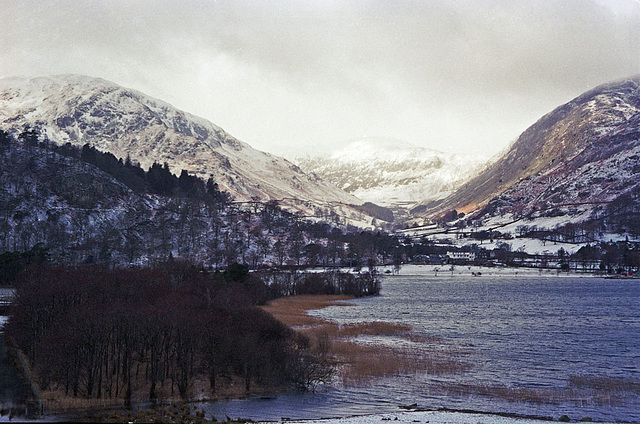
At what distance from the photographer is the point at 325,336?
70500 mm

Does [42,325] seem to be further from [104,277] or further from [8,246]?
[8,246]

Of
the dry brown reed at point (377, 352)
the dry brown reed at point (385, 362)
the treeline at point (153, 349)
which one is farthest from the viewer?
the dry brown reed at point (377, 352)

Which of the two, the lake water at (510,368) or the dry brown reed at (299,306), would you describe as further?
the dry brown reed at (299,306)

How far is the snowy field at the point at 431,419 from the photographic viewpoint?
38.9 meters

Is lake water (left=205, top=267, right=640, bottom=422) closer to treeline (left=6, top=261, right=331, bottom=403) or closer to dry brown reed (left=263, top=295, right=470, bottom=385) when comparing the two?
dry brown reed (left=263, top=295, right=470, bottom=385)

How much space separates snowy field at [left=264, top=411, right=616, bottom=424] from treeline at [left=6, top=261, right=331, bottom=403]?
11407 mm

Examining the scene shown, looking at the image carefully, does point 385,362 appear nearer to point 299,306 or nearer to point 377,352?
point 377,352

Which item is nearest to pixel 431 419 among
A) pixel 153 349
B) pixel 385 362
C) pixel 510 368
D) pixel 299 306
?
pixel 385 362

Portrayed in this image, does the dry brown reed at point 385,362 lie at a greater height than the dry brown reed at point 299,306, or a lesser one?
lesser

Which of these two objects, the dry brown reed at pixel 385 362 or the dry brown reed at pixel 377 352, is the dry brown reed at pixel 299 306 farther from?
the dry brown reed at pixel 385 362

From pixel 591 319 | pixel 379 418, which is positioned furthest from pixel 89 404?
pixel 591 319

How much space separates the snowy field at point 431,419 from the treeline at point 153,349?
1141 centimetres

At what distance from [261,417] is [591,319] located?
77.9 metres

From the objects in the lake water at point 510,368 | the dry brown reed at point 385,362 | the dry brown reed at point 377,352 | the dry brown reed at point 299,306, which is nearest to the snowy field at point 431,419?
the lake water at point 510,368
